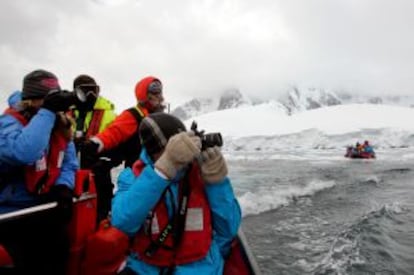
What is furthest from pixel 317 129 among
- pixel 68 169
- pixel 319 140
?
pixel 68 169

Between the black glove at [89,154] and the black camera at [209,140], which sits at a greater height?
the black camera at [209,140]

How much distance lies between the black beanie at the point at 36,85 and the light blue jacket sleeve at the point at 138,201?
80 cm

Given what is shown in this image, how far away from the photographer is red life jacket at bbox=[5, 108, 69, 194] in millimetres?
2084

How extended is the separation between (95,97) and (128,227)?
168cm

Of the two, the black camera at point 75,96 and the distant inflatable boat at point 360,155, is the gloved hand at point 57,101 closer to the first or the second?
the black camera at point 75,96

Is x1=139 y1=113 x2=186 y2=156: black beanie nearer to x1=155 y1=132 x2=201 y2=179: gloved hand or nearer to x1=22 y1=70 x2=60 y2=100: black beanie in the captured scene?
x1=155 y1=132 x2=201 y2=179: gloved hand

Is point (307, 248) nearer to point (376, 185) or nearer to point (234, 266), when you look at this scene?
point (234, 266)

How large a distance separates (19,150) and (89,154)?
927 millimetres

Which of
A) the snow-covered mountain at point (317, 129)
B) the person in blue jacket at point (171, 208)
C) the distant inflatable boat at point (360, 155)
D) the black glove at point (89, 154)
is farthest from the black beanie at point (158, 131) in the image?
the snow-covered mountain at point (317, 129)

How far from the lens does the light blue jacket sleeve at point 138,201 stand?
1.69m

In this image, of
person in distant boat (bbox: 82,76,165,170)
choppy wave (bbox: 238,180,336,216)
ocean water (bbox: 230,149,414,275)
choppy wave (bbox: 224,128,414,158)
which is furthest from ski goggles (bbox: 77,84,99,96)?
choppy wave (bbox: 224,128,414,158)

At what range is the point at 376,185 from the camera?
11758 mm

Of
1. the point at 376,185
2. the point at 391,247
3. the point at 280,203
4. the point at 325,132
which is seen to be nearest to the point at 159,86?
the point at 391,247

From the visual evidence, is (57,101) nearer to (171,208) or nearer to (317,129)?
(171,208)
